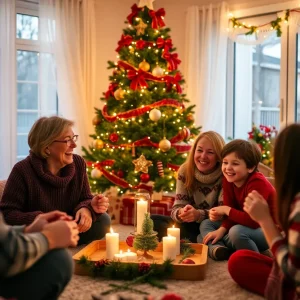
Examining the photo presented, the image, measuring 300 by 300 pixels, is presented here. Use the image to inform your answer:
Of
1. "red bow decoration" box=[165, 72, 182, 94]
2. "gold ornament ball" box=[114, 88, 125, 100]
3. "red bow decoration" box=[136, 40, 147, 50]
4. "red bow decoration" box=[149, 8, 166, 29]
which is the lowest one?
"gold ornament ball" box=[114, 88, 125, 100]

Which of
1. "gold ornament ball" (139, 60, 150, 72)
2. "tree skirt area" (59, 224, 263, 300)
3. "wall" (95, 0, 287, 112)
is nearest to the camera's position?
"tree skirt area" (59, 224, 263, 300)

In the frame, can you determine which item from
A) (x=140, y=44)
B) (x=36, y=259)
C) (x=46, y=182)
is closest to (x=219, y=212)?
(x=46, y=182)

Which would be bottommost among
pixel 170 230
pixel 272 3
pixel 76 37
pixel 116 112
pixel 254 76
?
pixel 170 230

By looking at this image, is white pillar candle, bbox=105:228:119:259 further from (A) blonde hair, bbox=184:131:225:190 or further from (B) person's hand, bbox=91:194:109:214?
(A) blonde hair, bbox=184:131:225:190

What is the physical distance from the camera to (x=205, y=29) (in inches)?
205

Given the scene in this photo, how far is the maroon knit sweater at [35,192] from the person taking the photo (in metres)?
2.91

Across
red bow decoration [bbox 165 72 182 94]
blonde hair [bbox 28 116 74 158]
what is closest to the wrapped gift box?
red bow decoration [bbox 165 72 182 94]

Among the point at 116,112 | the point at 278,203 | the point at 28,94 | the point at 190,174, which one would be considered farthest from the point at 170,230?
the point at 28,94

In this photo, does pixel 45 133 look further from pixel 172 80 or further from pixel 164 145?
pixel 172 80

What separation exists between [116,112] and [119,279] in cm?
222

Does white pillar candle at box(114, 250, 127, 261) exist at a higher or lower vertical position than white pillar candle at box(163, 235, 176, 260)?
lower

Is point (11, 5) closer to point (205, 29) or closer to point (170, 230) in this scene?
point (205, 29)

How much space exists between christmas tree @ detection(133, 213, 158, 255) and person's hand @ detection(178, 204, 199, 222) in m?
0.52

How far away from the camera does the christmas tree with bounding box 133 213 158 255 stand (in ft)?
8.74
